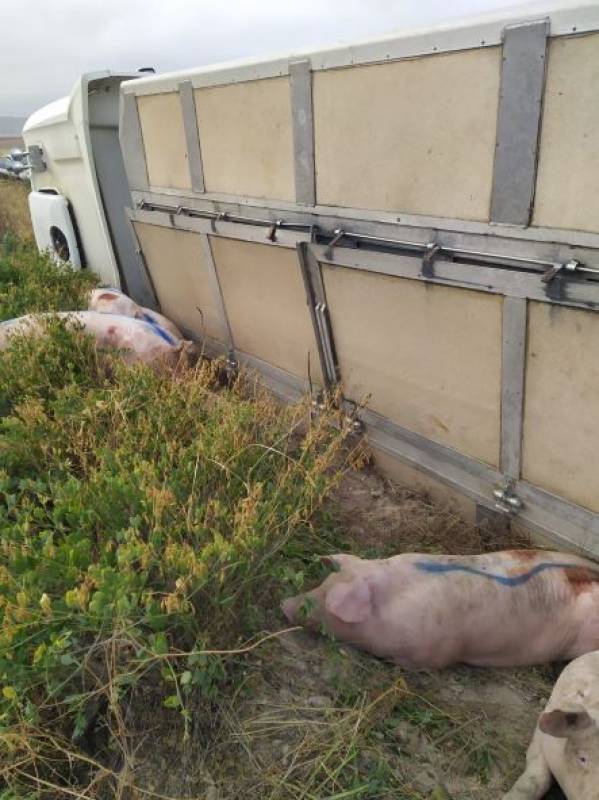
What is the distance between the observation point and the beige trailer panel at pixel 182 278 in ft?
15.9

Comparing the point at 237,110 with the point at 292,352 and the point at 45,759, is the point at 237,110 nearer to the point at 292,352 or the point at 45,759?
the point at 292,352

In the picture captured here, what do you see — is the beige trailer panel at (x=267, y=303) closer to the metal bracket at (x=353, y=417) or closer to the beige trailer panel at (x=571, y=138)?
the metal bracket at (x=353, y=417)

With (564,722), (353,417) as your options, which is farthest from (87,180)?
(564,722)

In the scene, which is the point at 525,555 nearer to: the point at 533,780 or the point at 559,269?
the point at 533,780

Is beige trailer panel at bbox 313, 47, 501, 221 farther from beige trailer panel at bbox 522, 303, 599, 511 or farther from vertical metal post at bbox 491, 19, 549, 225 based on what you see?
beige trailer panel at bbox 522, 303, 599, 511

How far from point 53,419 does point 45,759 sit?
6.05 feet

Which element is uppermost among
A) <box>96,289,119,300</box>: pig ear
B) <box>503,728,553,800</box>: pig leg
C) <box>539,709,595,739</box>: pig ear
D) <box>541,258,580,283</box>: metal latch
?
<box>541,258,580,283</box>: metal latch

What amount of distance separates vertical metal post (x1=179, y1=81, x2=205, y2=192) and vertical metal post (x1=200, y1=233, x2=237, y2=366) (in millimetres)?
380

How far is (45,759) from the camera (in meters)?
1.93

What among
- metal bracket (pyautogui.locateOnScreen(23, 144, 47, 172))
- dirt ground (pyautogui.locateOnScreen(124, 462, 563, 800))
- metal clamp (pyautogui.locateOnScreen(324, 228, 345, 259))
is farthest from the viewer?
metal bracket (pyautogui.locateOnScreen(23, 144, 47, 172))

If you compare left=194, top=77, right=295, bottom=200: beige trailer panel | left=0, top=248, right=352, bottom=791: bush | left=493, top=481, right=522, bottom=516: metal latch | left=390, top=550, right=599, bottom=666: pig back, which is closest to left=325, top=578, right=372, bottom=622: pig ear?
left=390, top=550, right=599, bottom=666: pig back

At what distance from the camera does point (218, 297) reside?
4773mm

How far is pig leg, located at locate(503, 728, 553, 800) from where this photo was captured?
213 cm

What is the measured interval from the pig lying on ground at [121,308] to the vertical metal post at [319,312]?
1.73 meters
